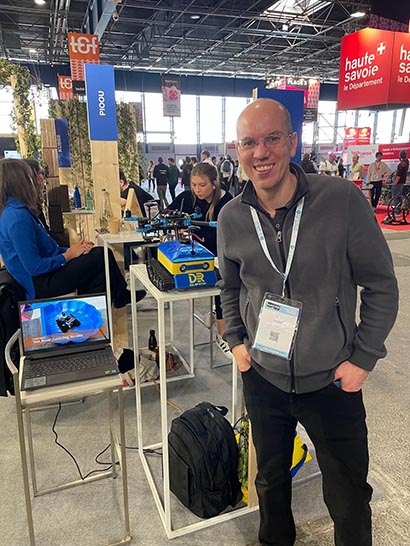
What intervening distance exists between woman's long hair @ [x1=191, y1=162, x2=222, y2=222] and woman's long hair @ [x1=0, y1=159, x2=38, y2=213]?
3.64 ft

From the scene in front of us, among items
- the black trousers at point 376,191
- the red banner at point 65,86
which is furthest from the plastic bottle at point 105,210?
the red banner at point 65,86

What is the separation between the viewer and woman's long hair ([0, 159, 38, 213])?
2.44 metres

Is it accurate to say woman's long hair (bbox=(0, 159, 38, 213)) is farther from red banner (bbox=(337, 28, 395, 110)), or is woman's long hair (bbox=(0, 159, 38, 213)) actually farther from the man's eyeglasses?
red banner (bbox=(337, 28, 395, 110))

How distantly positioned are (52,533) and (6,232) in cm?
154

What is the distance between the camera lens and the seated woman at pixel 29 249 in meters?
2.38

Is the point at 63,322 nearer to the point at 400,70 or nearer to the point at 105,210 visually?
the point at 105,210

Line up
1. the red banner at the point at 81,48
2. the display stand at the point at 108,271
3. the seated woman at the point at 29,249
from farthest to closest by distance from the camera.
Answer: the red banner at the point at 81,48 < the display stand at the point at 108,271 < the seated woman at the point at 29,249

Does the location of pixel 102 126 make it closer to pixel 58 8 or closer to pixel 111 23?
pixel 58 8

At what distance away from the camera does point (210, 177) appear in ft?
9.93

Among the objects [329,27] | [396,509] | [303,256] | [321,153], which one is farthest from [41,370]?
[321,153]

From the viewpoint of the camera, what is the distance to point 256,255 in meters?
1.25

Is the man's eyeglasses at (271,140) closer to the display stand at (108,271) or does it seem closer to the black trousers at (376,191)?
the display stand at (108,271)

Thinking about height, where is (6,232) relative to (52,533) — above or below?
above

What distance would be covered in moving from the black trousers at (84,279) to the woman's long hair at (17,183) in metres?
0.45
